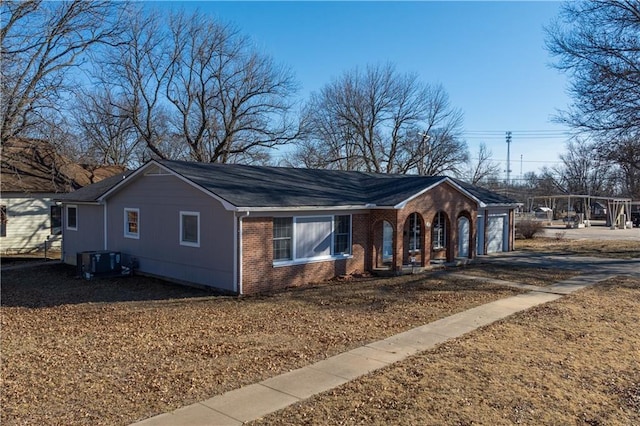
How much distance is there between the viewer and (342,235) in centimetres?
1669

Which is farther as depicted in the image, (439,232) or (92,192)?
(439,232)

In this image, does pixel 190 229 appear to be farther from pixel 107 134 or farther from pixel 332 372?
pixel 107 134

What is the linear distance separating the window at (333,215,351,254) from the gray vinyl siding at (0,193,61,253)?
55.2 ft

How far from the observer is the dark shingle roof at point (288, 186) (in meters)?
14.2

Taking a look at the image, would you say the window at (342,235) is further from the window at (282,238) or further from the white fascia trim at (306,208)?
the window at (282,238)

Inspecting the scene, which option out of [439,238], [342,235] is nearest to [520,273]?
[439,238]

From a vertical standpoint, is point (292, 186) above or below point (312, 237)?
above

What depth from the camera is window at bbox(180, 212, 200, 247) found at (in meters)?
14.7

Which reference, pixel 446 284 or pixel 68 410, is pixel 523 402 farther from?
pixel 446 284

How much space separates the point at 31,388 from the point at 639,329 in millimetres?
10837

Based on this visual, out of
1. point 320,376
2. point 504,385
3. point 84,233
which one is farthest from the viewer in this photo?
point 84,233

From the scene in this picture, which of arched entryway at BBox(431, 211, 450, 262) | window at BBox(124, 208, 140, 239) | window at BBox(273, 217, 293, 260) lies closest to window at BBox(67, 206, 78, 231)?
window at BBox(124, 208, 140, 239)

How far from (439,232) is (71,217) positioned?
15745mm

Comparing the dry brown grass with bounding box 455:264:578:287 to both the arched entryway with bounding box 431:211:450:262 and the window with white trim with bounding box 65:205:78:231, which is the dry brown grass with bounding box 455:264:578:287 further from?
the window with white trim with bounding box 65:205:78:231
